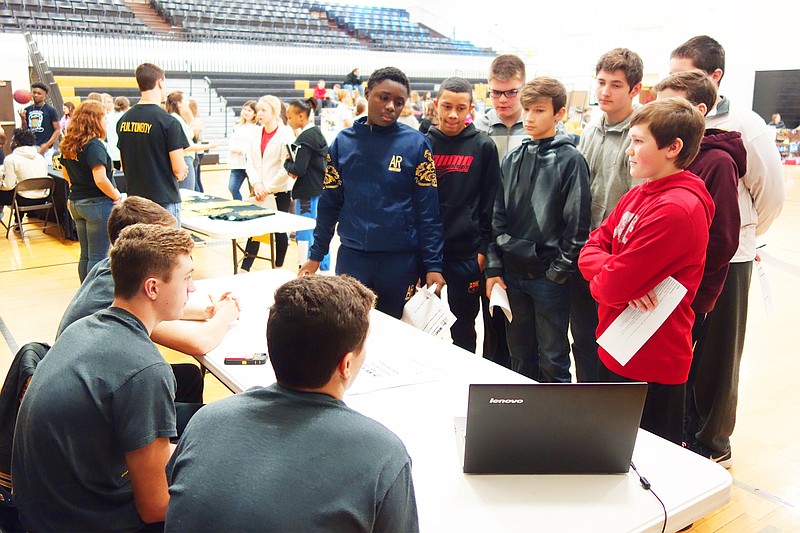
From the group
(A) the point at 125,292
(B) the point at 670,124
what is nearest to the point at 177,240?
(A) the point at 125,292

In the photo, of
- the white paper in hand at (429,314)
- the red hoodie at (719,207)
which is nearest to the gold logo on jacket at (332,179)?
the white paper in hand at (429,314)

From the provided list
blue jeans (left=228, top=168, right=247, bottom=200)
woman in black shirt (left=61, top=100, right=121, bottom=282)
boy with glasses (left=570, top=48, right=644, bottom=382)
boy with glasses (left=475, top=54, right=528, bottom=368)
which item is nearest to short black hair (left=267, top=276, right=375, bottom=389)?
boy with glasses (left=570, top=48, right=644, bottom=382)

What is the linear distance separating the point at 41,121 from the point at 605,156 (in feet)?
27.2

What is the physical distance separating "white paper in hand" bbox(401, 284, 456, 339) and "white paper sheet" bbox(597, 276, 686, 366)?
55 cm

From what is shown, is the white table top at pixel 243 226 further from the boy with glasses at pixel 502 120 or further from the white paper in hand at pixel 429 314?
the white paper in hand at pixel 429 314

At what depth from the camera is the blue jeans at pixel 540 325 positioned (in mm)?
2623

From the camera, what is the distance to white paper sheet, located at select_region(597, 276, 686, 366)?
1.89 metres

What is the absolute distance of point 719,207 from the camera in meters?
2.15

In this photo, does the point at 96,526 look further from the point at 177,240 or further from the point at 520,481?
the point at 520,481

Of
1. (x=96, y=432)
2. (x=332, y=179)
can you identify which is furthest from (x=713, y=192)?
(x=96, y=432)

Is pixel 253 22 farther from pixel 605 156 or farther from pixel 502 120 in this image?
pixel 605 156

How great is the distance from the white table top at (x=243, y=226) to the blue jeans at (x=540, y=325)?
79.4 inches

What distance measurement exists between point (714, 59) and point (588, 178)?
2.17 ft

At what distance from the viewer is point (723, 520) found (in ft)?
7.68
